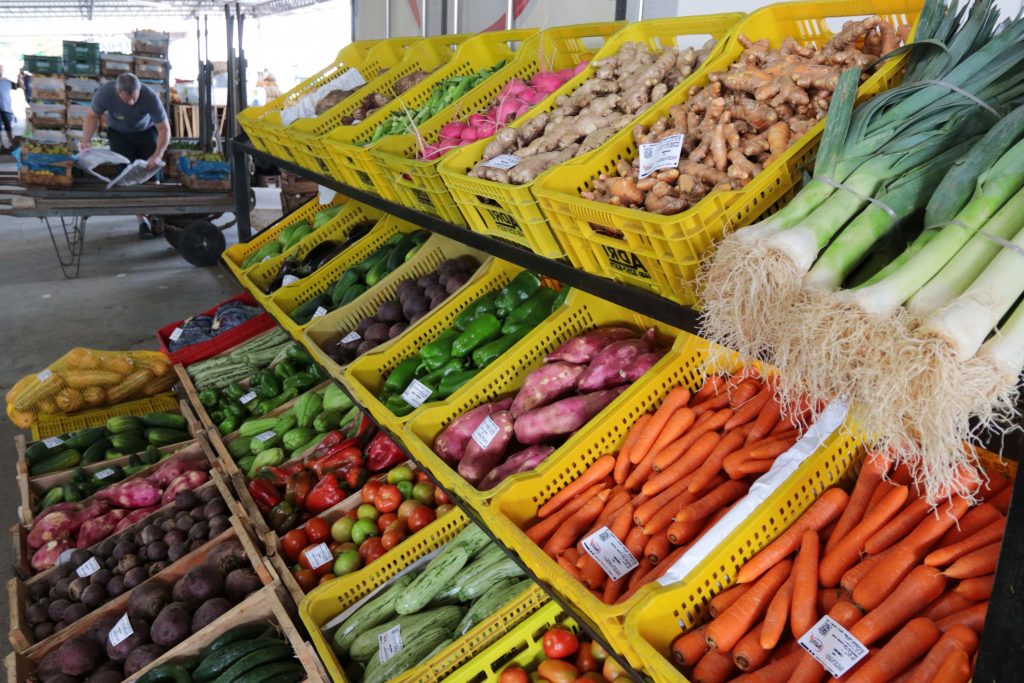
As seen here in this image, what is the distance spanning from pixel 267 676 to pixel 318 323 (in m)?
1.55

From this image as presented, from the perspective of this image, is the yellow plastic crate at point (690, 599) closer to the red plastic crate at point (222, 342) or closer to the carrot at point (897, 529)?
the carrot at point (897, 529)

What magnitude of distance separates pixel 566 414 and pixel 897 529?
0.90m

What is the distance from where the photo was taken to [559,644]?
77.6 inches

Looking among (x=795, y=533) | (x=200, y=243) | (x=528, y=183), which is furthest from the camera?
(x=200, y=243)

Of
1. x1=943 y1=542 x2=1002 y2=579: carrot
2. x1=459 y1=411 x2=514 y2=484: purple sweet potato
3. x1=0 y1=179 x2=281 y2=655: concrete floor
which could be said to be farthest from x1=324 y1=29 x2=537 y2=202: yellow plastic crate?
x1=0 y1=179 x2=281 y2=655: concrete floor

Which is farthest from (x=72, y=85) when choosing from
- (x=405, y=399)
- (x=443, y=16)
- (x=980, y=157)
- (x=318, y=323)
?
(x=980, y=157)

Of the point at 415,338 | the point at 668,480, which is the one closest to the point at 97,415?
the point at 415,338

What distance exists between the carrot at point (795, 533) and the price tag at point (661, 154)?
0.77 meters

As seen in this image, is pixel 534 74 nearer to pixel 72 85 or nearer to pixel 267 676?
pixel 267 676

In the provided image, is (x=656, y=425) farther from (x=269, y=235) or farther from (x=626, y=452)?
(x=269, y=235)

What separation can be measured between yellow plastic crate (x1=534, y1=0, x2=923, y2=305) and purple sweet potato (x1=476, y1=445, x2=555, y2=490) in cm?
59

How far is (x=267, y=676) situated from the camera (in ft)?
7.47

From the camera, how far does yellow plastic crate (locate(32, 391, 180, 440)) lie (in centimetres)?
412

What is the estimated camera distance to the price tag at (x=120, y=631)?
8.32 ft
